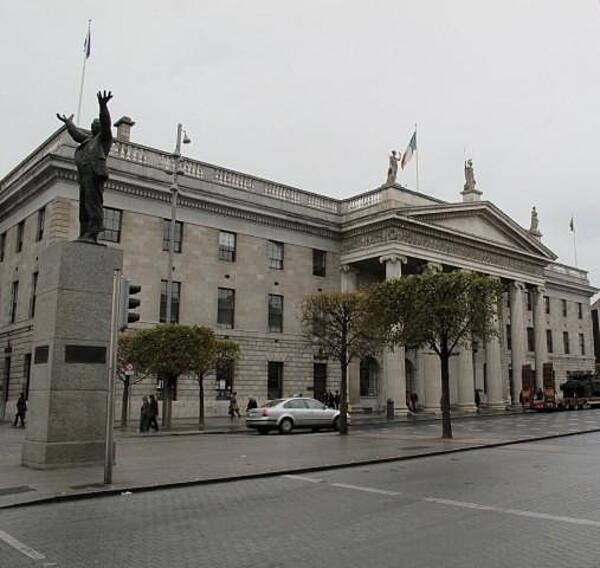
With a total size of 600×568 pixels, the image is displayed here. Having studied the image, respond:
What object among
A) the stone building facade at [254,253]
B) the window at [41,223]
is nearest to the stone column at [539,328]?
the stone building facade at [254,253]

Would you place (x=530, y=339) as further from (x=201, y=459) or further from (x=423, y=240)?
(x=201, y=459)

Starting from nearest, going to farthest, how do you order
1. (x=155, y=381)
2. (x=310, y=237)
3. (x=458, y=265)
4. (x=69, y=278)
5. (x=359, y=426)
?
(x=69, y=278) < (x=359, y=426) < (x=155, y=381) < (x=310, y=237) < (x=458, y=265)

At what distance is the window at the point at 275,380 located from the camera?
3939 cm

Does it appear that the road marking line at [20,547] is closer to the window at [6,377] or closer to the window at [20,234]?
the window at [6,377]

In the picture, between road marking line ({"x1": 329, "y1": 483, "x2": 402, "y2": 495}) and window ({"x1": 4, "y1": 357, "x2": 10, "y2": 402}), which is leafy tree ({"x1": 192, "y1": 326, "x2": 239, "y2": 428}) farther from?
road marking line ({"x1": 329, "y1": 483, "x2": 402, "y2": 495})

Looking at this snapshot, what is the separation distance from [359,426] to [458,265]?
62.2ft

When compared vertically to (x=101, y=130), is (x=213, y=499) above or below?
below

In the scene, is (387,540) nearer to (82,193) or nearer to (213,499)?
(213,499)

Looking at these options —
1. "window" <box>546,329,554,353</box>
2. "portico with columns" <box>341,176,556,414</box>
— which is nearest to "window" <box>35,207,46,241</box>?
"portico with columns" <box>341,176,556,414</box>

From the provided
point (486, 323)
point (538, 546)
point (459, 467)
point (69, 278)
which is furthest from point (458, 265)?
point (538, 546)

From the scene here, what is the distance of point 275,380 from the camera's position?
130 ft

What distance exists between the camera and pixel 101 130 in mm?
14320

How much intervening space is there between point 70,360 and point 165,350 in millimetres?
13625

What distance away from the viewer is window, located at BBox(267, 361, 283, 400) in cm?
3939
